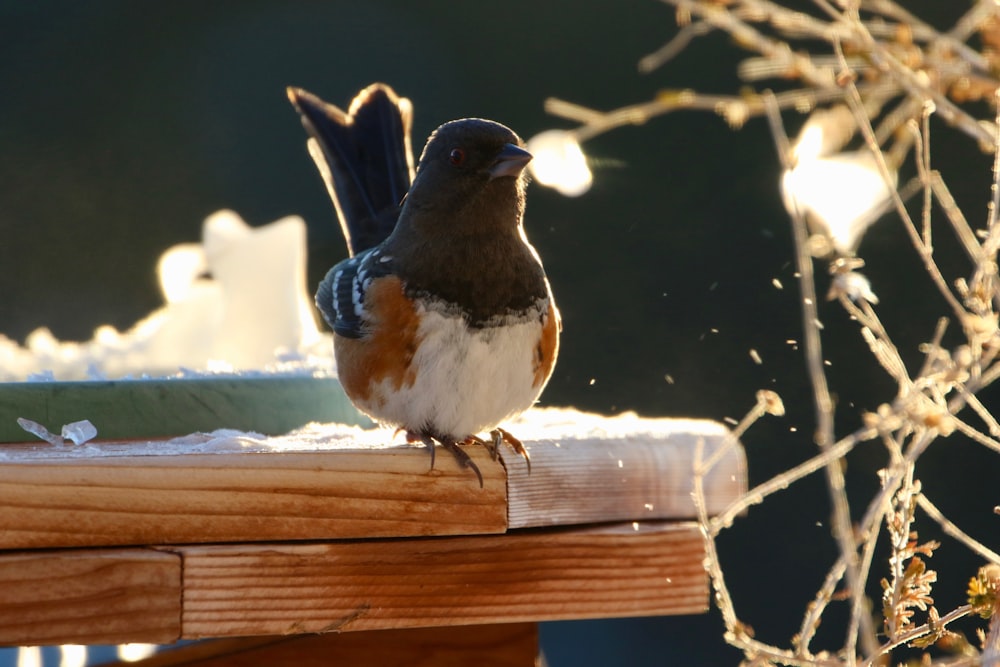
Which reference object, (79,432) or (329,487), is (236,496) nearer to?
(329,487)

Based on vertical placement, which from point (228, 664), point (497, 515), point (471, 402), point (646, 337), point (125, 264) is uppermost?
point (125, 264)

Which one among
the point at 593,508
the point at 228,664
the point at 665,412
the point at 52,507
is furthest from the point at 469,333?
the point at 665,412

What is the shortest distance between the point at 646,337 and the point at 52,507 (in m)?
2.71

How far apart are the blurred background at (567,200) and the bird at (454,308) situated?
1.01 m

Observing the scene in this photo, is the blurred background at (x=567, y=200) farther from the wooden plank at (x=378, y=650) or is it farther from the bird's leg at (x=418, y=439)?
the wooden plank at (x=378, y=650)

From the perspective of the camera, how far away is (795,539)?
3.87 m

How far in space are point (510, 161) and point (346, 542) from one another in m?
0.68

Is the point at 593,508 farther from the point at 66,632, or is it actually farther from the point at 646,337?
the point at 646,337

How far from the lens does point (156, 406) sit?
1604 millimetres

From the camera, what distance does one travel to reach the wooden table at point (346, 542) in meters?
1.15

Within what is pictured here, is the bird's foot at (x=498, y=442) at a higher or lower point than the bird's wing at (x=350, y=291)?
lower

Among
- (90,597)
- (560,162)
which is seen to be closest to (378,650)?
(90,597)

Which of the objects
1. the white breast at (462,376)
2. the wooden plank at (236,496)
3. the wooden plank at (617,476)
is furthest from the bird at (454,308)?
the wooden plank at (236,496)

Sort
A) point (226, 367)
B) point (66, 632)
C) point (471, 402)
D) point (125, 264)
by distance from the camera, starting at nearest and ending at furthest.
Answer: point (66, 632) → point (471, 402) → point (226, 367) → point (125, 264)
